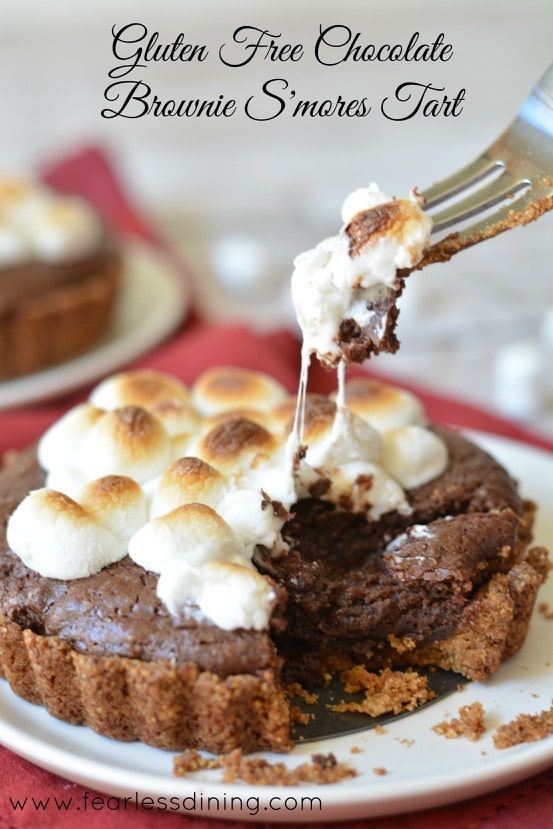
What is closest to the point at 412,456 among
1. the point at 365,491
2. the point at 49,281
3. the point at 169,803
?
the point at 365,491

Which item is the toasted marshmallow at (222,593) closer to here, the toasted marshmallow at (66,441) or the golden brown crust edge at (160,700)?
the golden brown crust edge at (160,700)

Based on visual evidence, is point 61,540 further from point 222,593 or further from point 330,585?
point 330,585

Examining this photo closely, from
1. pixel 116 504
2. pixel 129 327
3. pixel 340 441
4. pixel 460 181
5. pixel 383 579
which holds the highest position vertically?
pixel 460 181

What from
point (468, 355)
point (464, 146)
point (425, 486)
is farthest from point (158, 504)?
point (464, 146)

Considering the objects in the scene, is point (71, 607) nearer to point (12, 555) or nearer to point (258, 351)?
point (12, 555)

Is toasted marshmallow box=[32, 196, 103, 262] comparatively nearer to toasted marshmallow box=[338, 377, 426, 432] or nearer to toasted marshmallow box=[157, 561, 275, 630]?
toasted marshmallow box=[338, 377, 426, 432]
